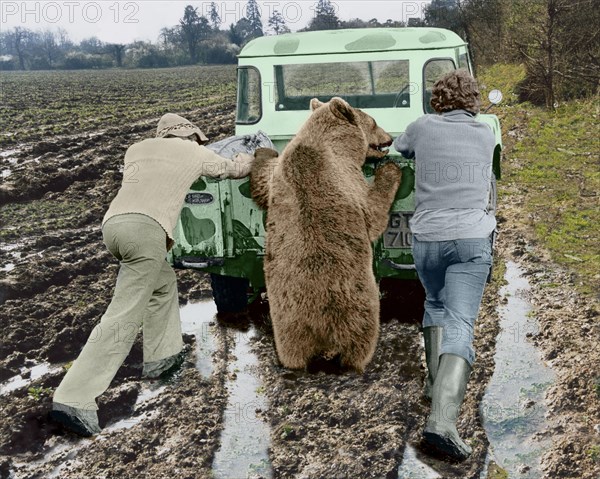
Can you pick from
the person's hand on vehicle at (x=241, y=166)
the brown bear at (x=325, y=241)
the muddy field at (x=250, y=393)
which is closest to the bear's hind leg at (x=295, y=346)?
the brown bear at (x=325, y=241)

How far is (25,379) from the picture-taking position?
4.42m

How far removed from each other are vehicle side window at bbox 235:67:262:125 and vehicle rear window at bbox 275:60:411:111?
0.70 ft

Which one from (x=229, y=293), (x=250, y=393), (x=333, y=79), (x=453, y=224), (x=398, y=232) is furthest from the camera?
(x=333, y=79)

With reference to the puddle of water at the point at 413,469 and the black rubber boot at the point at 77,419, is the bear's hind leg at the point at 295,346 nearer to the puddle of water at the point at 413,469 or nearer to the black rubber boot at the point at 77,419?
Answer: the puddle of water at the point at 413,469

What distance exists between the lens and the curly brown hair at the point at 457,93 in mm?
3500

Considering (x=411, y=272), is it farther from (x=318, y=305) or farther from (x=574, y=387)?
(x=574, y=387)

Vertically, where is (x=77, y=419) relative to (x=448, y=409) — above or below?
below

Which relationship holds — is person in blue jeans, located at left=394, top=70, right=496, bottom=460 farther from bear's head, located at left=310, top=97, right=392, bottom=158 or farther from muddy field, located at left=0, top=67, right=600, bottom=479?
bear's head, located at left=310, top=97, right=392, bottom=158

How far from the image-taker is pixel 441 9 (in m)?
21.3

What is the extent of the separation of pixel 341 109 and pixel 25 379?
2535 millimetres

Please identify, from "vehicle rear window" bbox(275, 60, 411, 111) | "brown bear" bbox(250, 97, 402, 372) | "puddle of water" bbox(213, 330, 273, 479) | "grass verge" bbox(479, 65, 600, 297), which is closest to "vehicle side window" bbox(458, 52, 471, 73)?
"vehicle rear window" bbox(275, 60, 411, 111)

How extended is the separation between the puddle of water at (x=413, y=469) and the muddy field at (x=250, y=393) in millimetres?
13

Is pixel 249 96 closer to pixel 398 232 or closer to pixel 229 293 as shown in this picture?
pixel 229 293

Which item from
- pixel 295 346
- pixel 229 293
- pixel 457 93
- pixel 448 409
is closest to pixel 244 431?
pixel 295 346
